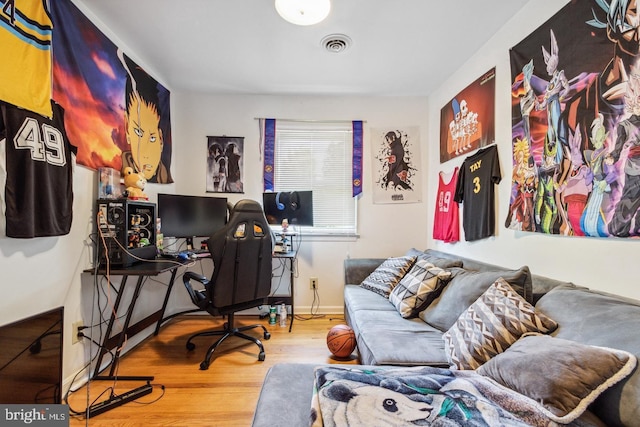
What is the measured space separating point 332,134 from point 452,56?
1.40 m

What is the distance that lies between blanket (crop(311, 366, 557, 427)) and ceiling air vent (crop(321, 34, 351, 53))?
7.47 ft

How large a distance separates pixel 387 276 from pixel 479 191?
1071 millimetres

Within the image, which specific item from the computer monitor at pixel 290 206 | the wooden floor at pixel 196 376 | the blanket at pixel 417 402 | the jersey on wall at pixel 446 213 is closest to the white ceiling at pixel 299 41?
the jersey on wall at pixel 446 213

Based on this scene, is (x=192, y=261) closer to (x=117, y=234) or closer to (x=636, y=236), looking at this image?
(x=117, y=234)

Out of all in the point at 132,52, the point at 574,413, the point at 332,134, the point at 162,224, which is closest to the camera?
the point at 574,413

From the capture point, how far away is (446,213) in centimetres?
274

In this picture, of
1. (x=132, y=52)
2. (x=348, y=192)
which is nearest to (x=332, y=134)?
(x=348, y=192)

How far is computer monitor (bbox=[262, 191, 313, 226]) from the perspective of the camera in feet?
9.66

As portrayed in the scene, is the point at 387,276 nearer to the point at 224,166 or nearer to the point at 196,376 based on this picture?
the point at 196,376

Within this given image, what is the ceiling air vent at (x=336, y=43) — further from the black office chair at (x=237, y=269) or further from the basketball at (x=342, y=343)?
the basketball at (x=342, y=343)

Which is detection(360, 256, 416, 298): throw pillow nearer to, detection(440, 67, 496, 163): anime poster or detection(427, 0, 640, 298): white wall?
detection(427, 0, 640, 298): white wall

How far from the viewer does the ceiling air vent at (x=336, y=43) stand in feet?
6.92

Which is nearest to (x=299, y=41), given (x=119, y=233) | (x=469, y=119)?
(x=469, y=119)

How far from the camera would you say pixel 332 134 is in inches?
127
